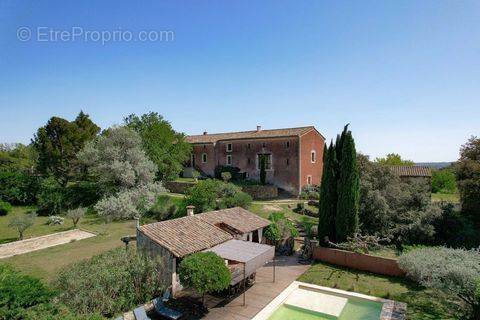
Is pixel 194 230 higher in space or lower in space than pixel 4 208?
higher

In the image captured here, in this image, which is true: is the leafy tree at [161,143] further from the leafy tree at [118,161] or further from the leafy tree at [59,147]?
the leafy tree at [59,147]

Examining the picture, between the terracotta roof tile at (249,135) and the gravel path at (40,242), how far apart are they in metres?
25.5

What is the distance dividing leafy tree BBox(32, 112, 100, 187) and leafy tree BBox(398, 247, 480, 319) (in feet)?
140

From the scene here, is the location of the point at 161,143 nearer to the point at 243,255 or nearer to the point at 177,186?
the point at 177,186

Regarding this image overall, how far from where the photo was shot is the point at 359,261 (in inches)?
743

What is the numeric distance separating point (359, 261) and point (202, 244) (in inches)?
403

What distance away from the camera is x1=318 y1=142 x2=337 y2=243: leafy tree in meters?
21.7

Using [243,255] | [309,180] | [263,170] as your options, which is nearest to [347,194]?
[243,255]

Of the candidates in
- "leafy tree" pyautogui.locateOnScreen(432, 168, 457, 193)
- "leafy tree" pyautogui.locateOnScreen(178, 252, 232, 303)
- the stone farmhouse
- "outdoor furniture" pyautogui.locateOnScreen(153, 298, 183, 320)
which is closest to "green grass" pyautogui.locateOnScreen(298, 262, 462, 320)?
the stone farmhouse

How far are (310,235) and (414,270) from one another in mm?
9646

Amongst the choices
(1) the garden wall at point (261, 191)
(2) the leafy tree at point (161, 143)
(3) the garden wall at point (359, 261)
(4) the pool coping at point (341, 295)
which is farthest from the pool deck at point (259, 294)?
(2) the leafy tree at point (161, 143)

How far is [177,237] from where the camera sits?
1565 cm

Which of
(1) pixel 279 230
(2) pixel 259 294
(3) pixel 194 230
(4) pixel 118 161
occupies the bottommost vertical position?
(2) pixel 259 294

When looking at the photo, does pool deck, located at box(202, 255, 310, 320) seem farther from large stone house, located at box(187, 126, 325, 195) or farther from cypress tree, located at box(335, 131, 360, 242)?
large stone house, located at box(187, 126, 325, 195)
